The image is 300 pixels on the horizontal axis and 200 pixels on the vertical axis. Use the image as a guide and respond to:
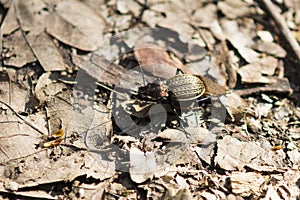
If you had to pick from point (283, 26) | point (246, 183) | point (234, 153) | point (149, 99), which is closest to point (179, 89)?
point (149, 99)

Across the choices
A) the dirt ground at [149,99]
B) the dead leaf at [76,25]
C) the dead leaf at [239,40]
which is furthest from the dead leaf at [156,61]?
the dead leaf at [239,40]

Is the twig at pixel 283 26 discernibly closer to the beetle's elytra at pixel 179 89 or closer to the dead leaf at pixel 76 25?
the beetle's elytra at pixel 179 89

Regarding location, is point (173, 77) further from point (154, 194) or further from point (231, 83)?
point (154, 194)

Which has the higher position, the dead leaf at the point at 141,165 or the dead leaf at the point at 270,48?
the dead leaf at the point at 270,48

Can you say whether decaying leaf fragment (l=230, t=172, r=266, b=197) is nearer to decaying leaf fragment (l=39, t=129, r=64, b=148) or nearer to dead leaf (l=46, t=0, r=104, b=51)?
decaying leaf fragment (l=39, t=129, r=64, b=148)

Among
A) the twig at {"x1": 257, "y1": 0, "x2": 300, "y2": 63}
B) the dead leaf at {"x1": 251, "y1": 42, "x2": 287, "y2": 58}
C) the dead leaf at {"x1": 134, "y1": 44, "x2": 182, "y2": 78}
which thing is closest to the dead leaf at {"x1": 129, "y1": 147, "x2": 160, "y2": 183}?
the dead leaf at {"x1": 134, "y1": 44, "x2": 182, "y2": 78}

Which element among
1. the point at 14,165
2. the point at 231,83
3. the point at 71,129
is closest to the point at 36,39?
the point at 71,129

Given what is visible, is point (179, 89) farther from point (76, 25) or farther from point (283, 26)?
→ point (283, 26)
